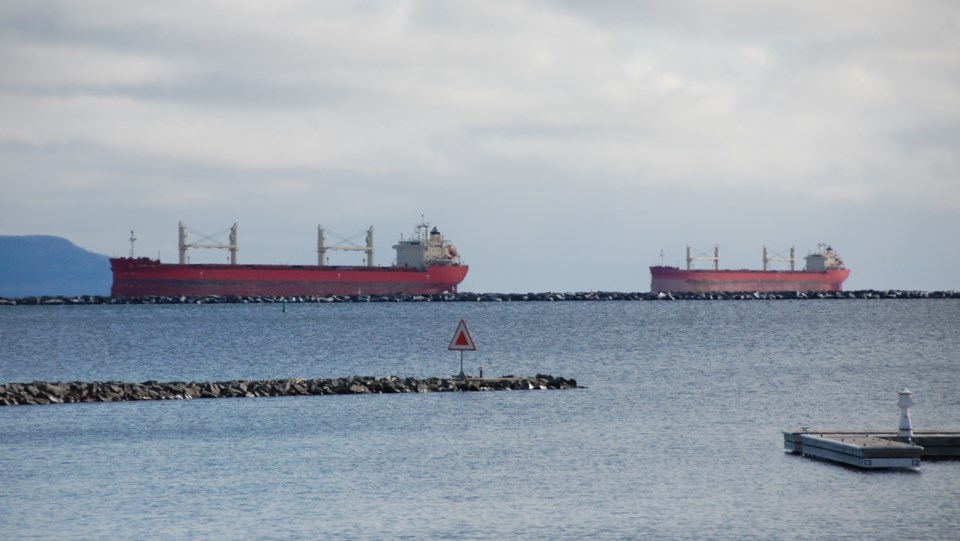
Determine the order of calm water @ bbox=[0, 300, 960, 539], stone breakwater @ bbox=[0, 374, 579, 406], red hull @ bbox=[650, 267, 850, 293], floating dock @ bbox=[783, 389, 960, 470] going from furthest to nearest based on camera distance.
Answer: red hull @ bbox=[650, 267, 850, 293]
stone breakwater @ bbox=[0, 374, 579, 406]
floating dock @ bbox=[783, 389, 960, 470]
calm water @ bbox=[0, 300, 960, 539]

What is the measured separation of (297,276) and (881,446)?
116359 mm

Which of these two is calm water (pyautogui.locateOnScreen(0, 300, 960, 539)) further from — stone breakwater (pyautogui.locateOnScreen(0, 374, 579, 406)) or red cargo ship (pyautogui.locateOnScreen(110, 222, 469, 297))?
red cargo ship (pyautogui.locateOnScreen(110, 222, 469, 297))

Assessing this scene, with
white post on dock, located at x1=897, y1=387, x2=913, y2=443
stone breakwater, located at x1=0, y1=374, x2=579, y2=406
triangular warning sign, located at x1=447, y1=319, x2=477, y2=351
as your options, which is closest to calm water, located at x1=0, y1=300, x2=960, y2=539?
white post on dock, located at x1=897, y1=387, x2=913, y2=443

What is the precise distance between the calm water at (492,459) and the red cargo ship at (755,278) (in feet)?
383

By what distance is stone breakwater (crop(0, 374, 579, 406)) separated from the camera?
1326 inches

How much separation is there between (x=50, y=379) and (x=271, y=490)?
28282 mm

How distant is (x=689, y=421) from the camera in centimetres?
2791

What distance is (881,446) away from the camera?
20.7 metres

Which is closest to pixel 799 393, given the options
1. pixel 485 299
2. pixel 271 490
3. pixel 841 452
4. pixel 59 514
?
pixel 841 452

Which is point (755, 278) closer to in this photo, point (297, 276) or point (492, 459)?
point (297, 276)

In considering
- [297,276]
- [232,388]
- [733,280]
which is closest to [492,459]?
[232,388]

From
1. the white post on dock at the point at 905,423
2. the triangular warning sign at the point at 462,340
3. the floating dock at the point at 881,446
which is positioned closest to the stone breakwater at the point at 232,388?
the triangular warning sign at the point at 462,340

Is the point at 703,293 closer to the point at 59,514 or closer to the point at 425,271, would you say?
the point at 425,271

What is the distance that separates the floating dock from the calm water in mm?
351
